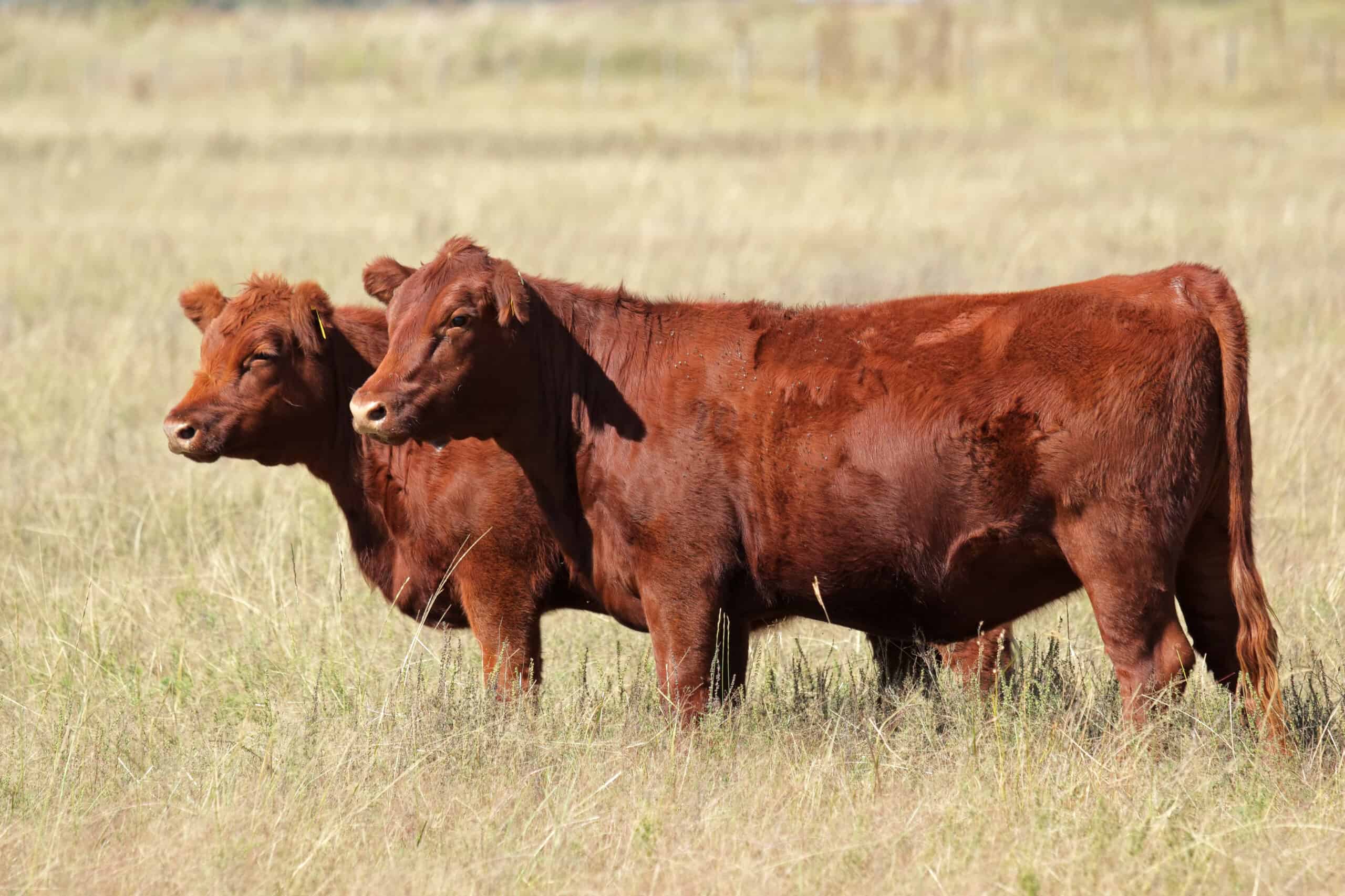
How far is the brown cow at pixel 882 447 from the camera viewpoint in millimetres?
4410

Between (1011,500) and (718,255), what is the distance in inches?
366

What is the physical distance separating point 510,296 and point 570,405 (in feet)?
1.45

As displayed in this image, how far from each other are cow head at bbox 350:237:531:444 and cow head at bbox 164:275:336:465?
685mm

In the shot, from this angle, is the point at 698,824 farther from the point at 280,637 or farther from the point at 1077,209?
the point at 1077,209

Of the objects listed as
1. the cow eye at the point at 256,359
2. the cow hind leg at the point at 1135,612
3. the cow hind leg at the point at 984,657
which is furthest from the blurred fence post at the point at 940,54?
the cow hind leg at the point at 1135,612

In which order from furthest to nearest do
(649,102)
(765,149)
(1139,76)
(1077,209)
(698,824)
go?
(1139,76)
(649,102)
(765,149)
(1077,209)
(698,824)

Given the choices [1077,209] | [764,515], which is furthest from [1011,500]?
[1077,209]

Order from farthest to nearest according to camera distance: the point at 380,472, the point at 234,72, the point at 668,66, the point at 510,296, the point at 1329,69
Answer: the point at 668,66, the point at 234,72, the point at 1329,69, the point at 380,472, the point at 510,296

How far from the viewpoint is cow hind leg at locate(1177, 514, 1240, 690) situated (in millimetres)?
4715

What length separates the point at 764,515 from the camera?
464 centimetres

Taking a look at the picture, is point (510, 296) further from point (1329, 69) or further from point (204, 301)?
point (1329, 69)

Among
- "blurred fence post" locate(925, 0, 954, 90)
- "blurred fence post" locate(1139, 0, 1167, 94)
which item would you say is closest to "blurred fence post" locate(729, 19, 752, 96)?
"blurred fence post" locate(925, 0, 954, 90)

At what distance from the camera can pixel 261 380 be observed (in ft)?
17.5

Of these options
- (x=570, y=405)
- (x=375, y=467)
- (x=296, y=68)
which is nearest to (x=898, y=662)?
(x=570, y=405)
